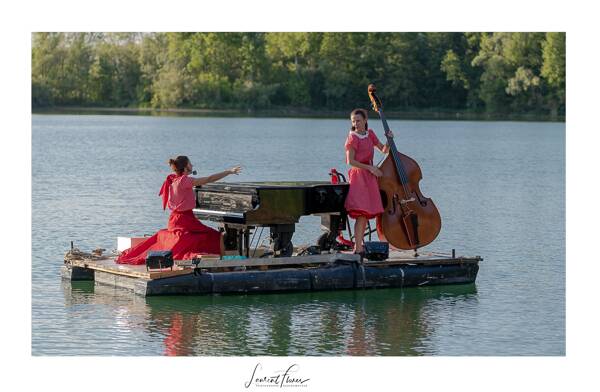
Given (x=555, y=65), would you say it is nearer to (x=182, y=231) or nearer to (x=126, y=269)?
(x=182, y=231)

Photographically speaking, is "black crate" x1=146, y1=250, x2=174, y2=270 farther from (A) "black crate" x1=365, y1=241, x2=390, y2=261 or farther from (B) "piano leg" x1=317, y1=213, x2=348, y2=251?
(A) "black crate" x1=365, y1=241, x2=390, y2=261

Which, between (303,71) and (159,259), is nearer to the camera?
(159,259)

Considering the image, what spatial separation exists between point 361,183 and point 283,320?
77.1 inches

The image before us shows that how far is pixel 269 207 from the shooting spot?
15.2 metres

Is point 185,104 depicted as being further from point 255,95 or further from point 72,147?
point 72,147

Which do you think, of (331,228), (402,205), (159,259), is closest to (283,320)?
(159,259)

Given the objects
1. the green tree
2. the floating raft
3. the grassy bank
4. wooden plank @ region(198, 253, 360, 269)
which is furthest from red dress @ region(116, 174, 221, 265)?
the grassy bank

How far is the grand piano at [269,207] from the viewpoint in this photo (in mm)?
15102

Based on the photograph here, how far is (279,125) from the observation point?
66938 millimetres

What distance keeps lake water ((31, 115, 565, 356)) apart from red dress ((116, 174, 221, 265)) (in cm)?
61
